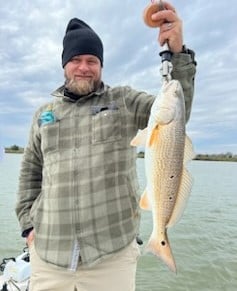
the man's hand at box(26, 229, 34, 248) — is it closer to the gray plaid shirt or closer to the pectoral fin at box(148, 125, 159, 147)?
the gray plaid shirt

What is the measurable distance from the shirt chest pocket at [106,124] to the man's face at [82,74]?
18cm

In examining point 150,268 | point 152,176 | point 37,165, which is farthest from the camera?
point 150,268

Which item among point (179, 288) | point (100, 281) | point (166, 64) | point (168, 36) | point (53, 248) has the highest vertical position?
point (168, 36)

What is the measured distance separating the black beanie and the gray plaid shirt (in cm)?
35

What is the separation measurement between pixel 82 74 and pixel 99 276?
1530 mm

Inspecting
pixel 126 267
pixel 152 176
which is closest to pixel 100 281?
pixel 126 267

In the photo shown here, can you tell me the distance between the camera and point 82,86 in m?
3.35

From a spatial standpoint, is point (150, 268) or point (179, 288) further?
point (150, 268)

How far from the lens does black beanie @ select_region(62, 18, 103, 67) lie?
3.53 meters

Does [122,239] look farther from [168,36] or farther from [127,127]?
[168,36]

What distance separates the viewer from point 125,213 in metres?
3.18

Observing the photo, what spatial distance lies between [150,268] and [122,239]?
275 inches

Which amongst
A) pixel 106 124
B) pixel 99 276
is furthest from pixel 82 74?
pixel 99 276

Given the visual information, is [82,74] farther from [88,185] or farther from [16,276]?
[16,276]
